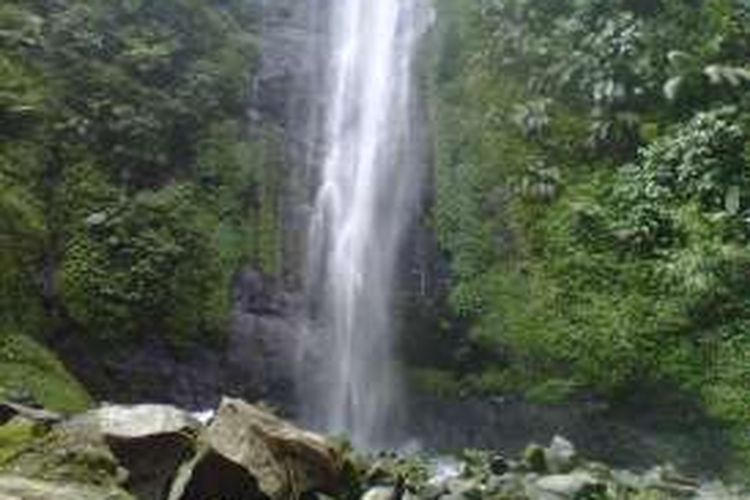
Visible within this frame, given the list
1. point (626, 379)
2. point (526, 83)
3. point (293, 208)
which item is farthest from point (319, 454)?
point (526, 83)

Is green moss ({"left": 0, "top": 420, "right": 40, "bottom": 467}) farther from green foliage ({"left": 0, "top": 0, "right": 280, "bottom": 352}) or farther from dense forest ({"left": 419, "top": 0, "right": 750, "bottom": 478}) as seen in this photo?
dense forest ({"left": 419, "top": 0, "right": 750, "bottom": 478})

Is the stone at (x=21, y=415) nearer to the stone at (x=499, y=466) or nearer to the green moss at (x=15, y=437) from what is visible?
the green moss at (x=15, y=437)

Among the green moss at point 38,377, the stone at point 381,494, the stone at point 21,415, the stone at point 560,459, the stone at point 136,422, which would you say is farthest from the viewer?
the green moss at point 38,377

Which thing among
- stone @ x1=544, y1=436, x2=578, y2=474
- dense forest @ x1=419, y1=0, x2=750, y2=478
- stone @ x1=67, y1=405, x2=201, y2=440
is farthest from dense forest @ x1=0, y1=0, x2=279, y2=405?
stone @ x1=544, y1=436, x2=578, y2=474

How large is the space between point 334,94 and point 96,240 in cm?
503

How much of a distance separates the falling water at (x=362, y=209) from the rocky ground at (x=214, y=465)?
15.9 feet

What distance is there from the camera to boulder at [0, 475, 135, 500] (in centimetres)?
655

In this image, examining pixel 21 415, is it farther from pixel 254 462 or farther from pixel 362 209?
pixel 362 209

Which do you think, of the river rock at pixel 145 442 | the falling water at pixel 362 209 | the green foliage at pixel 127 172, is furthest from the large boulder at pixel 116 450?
the falling water at pixel 362 209

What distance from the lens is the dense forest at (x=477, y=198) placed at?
46.6 ft

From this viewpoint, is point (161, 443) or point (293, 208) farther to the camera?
point (293, 208)

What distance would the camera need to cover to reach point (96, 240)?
15.2 metres

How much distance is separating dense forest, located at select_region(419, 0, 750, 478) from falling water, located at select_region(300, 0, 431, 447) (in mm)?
606

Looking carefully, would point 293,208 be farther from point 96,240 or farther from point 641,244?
point 641,244
